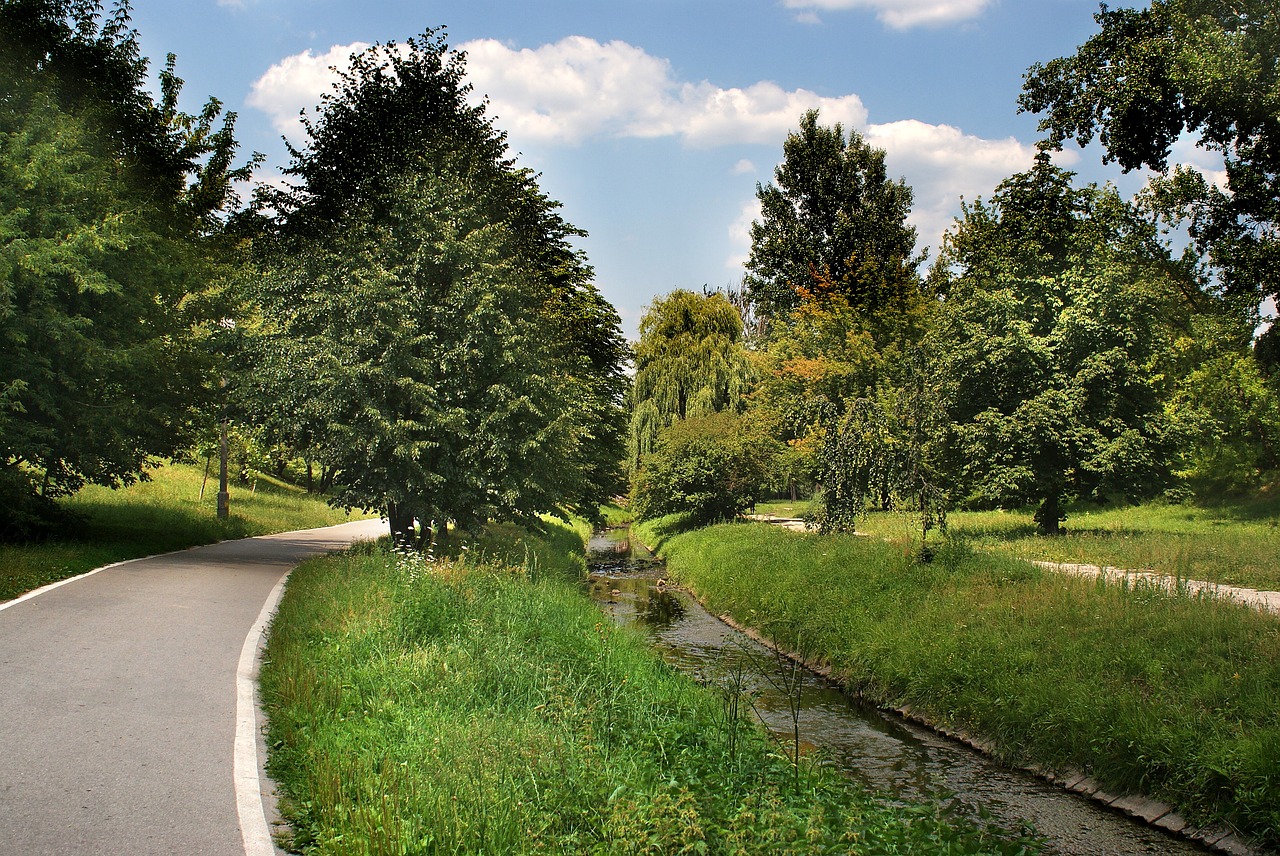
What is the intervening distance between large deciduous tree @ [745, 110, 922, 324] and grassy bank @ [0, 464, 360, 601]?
23714 mm

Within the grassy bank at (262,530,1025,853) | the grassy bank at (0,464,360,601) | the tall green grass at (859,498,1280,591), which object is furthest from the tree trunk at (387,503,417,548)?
the tall green grass at (859,498,1280,591)

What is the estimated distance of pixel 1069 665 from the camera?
11.0 metres

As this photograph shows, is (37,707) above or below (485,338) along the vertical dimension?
below

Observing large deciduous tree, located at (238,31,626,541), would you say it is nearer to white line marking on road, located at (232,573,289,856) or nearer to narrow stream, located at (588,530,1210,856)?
narrow stream, located at (588,530,1210,856)

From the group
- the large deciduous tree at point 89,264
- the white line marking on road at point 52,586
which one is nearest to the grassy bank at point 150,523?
the white line marking on road at point 52,586

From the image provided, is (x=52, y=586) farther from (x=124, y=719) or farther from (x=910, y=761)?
(x=910, y=761)

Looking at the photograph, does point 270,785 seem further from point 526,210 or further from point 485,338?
point 526,210

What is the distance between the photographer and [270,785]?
6164 mm

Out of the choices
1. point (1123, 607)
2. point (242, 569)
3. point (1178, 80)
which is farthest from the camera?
point (1178, 80)

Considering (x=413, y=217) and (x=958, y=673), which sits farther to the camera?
(x=413, y=217)

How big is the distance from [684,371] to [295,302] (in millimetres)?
22893

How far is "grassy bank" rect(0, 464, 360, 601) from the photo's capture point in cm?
1448

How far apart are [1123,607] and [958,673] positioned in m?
2.40

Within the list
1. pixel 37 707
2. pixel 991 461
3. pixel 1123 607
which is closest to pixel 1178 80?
pixel 991 461
